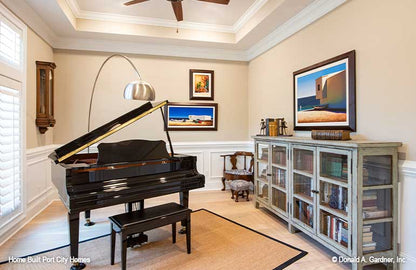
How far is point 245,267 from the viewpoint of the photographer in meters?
2.28

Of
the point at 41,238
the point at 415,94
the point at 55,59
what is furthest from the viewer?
the point at 55,59

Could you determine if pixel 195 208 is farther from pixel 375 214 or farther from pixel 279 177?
pixel 375 214

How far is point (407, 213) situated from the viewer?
2111mm

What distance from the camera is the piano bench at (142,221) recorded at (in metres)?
2.10

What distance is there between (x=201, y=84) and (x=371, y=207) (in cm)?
370

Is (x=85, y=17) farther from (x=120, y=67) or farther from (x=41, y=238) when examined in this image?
(x=41, y=238)

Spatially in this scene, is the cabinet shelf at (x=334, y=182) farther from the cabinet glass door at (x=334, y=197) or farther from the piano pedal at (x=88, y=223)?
the piano pedal at (x=88, y=223)

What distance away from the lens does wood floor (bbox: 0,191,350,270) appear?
2.51 m

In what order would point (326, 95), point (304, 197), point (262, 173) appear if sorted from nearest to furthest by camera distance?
1. point (304, 197)
2. point (326, 95)
3. point (262, 173)

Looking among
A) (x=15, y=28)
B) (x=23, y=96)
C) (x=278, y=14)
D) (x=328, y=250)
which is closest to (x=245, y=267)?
(x=328, y=250)

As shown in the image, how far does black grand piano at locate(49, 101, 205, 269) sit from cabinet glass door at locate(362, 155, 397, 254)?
1697 millimetres

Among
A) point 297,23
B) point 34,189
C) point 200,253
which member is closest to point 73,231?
point 200,253

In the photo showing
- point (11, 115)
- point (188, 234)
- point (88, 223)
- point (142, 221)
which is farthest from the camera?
point (88, 223)

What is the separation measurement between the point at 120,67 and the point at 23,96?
178cm
